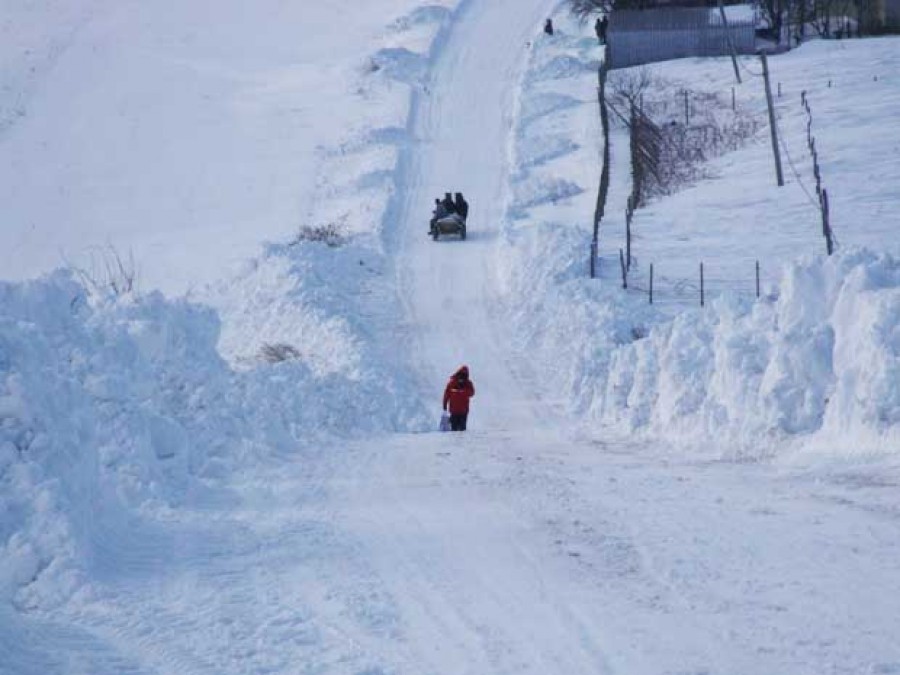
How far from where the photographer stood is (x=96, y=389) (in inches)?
488

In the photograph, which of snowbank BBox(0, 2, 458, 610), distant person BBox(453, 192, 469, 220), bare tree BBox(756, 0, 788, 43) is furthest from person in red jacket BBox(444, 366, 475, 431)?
bare tree BBox(756, 0, 788, 43)

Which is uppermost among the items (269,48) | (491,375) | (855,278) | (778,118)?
(269,48)

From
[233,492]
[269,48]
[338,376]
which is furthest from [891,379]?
[269,48]

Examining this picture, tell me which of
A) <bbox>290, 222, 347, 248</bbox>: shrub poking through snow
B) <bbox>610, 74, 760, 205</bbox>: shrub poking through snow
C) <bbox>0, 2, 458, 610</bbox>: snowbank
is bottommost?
<bbox>0, 2, 458, 610</bbox>: snowbank

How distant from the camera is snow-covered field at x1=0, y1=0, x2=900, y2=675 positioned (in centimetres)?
821

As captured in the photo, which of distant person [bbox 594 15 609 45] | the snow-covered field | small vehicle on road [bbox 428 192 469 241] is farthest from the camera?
distant person [bbox 594 15 609 45]

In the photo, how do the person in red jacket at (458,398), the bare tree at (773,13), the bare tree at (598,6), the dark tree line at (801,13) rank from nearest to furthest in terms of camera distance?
the person in red jacket at (458,398), the bare tree at (773,13), the dark tree line at (801,13), the bare tree at (598,6)

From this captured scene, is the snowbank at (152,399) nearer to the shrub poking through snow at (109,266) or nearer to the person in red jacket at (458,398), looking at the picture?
the person in red jacket at (458,398)

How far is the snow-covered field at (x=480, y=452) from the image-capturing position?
8.21 m

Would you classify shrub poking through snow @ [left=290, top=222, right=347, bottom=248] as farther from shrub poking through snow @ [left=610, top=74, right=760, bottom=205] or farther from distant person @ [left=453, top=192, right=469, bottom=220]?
shrub poking through snow @ [left=610, top=74, right=760, bottom=205]

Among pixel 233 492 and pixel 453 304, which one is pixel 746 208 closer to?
pixel 453 304

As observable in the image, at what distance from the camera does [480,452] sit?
1505 cm

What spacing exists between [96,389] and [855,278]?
22.7ft

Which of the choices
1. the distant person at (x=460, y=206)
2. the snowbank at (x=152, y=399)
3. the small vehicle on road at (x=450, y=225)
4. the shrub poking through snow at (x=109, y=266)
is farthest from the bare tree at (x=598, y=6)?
the snowbank at (x=152, y=399)
